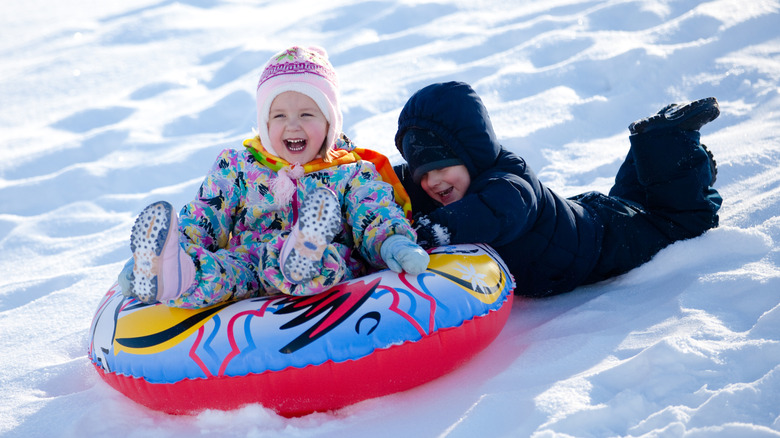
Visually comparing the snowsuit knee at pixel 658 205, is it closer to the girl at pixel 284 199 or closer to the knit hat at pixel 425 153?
the knit hat at pixel 425 153

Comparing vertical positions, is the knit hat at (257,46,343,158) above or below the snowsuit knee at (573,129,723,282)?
above

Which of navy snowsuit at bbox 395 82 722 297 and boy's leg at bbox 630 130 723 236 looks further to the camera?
boy's leg at bbox 630 130 723 236

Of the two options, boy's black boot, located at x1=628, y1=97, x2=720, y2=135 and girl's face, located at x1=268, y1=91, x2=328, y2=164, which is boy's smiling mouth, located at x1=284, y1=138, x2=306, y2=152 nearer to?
girl's face, located at x1=268, y1=91, x2=328, y2=164

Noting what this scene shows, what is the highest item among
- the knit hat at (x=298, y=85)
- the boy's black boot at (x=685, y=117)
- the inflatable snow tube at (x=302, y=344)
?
the knit hat at (x=298, y=85)

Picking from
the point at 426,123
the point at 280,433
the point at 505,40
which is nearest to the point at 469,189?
the point at 426,123

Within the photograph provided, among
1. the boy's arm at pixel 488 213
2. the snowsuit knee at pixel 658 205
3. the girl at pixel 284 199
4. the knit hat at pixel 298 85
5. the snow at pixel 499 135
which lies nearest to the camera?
the snow at pixel 499 135

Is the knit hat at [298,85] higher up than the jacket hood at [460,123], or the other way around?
the knit hat at [298,85]

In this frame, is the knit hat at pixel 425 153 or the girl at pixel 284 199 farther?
the knit hat at pixel 425 153

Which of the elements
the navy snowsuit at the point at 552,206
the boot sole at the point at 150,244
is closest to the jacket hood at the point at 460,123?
the navy snowsuit at the point at 552,206

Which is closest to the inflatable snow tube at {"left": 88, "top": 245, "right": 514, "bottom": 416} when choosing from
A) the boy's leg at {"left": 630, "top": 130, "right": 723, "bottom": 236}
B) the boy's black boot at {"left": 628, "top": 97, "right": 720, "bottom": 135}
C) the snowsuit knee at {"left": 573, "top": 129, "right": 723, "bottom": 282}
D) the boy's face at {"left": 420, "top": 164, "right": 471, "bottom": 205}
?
the boy's face at {"left": 420, "top": 164, "right": 471, "bottom": 205}

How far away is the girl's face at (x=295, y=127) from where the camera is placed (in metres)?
2.53

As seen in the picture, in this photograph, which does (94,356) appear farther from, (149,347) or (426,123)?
(426,123)

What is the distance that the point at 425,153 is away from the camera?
258 cm

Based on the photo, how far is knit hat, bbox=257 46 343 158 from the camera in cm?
255
